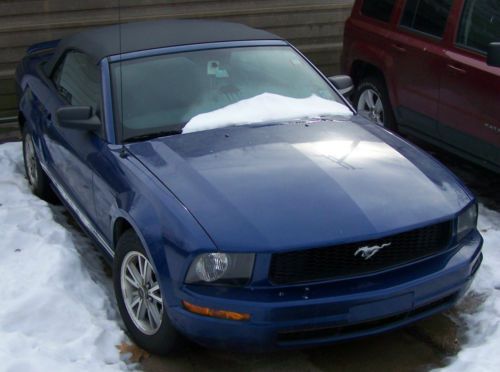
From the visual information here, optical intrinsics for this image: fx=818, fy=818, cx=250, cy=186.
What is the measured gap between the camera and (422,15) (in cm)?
695

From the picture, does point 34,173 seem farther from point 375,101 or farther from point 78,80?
point 375,101

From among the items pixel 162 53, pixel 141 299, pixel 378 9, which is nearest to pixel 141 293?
pixel 141 299

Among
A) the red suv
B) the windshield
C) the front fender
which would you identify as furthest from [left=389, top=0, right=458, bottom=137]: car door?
the front fender

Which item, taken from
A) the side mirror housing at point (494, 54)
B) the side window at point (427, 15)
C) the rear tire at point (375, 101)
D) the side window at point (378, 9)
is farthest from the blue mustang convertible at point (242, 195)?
the side window at point (378, 9)

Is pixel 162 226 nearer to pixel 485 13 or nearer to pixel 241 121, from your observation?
pixel 241 121

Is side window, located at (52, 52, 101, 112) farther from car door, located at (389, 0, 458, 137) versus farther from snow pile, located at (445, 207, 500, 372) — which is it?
car door, located at (389, 0, 458, 137)

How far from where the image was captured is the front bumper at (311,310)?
145 inches

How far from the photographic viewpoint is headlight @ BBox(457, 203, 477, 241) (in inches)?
167

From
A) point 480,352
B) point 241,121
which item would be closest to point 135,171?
point 241,121

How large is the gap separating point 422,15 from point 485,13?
76 cm

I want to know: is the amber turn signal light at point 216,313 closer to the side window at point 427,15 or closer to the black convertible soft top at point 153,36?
the black convertible soft top at point 153,36

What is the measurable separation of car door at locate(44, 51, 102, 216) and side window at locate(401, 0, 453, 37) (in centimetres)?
295

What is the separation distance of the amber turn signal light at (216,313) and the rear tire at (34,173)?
9.17 feet

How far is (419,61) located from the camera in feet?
22.2
